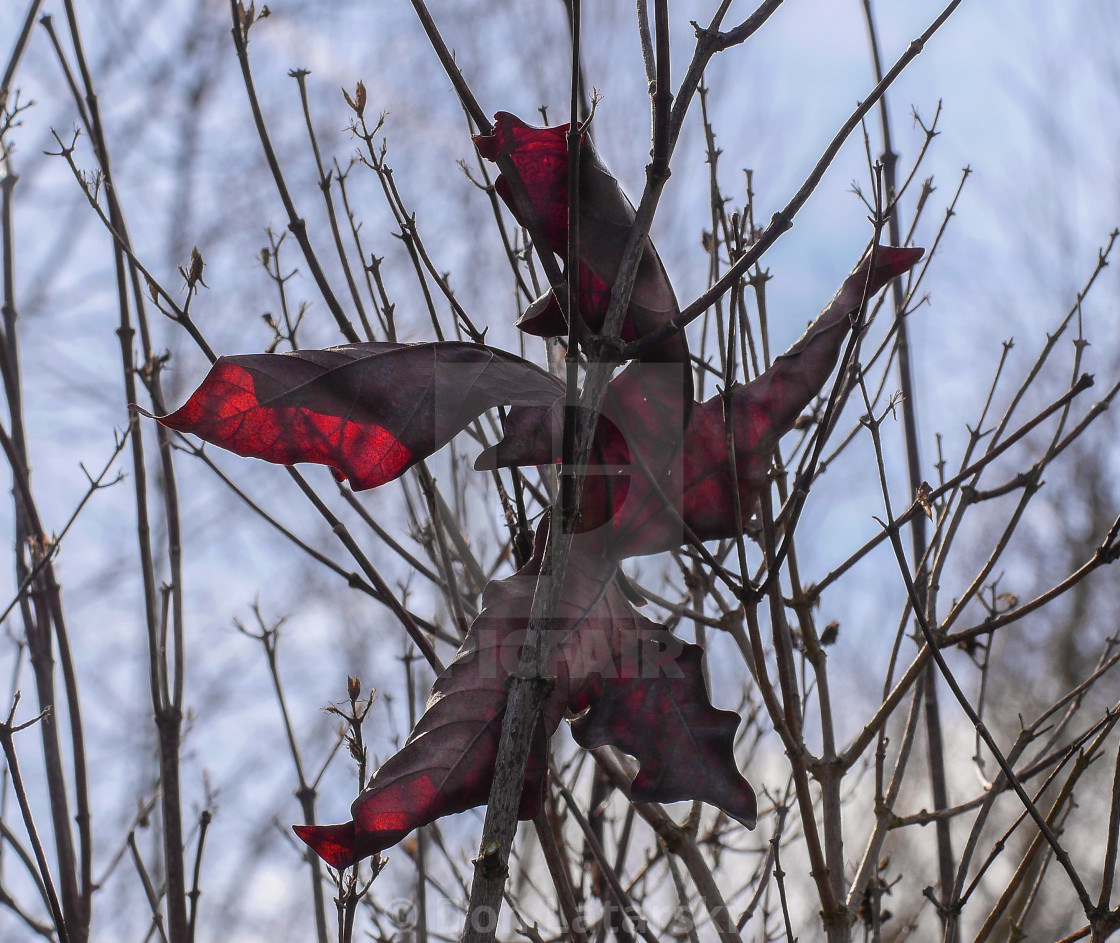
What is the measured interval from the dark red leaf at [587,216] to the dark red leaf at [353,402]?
0.27 feet

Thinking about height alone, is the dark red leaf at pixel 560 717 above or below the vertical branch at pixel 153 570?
below

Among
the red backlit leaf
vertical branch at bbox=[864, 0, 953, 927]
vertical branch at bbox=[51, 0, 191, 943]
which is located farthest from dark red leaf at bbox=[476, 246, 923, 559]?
vertical branch at bbox=[51, 0, 191, 943]

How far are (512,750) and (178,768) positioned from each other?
31.2 inches

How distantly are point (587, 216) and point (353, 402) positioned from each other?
0.74ft

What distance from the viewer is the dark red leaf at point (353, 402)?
64 centimetres

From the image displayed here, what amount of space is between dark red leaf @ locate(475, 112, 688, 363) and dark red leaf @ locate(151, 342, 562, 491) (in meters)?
0.08

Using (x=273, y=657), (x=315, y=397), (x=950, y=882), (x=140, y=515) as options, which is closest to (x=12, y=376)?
(x=140, y=515)

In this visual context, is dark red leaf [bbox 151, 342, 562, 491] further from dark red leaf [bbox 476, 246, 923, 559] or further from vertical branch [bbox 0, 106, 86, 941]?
vertical branch [bbox 0, 106, 86, 941]

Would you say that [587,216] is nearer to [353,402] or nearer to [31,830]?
[353,402]

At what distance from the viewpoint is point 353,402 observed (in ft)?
2.19

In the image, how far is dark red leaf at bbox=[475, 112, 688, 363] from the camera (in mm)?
729

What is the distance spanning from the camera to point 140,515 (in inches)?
53.8

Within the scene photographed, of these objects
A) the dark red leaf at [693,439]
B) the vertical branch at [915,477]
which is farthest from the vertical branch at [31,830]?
the vertical branch at [915,477]

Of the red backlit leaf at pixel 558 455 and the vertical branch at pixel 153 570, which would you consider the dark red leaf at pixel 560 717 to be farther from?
the vertical branch at pixel 153 570
